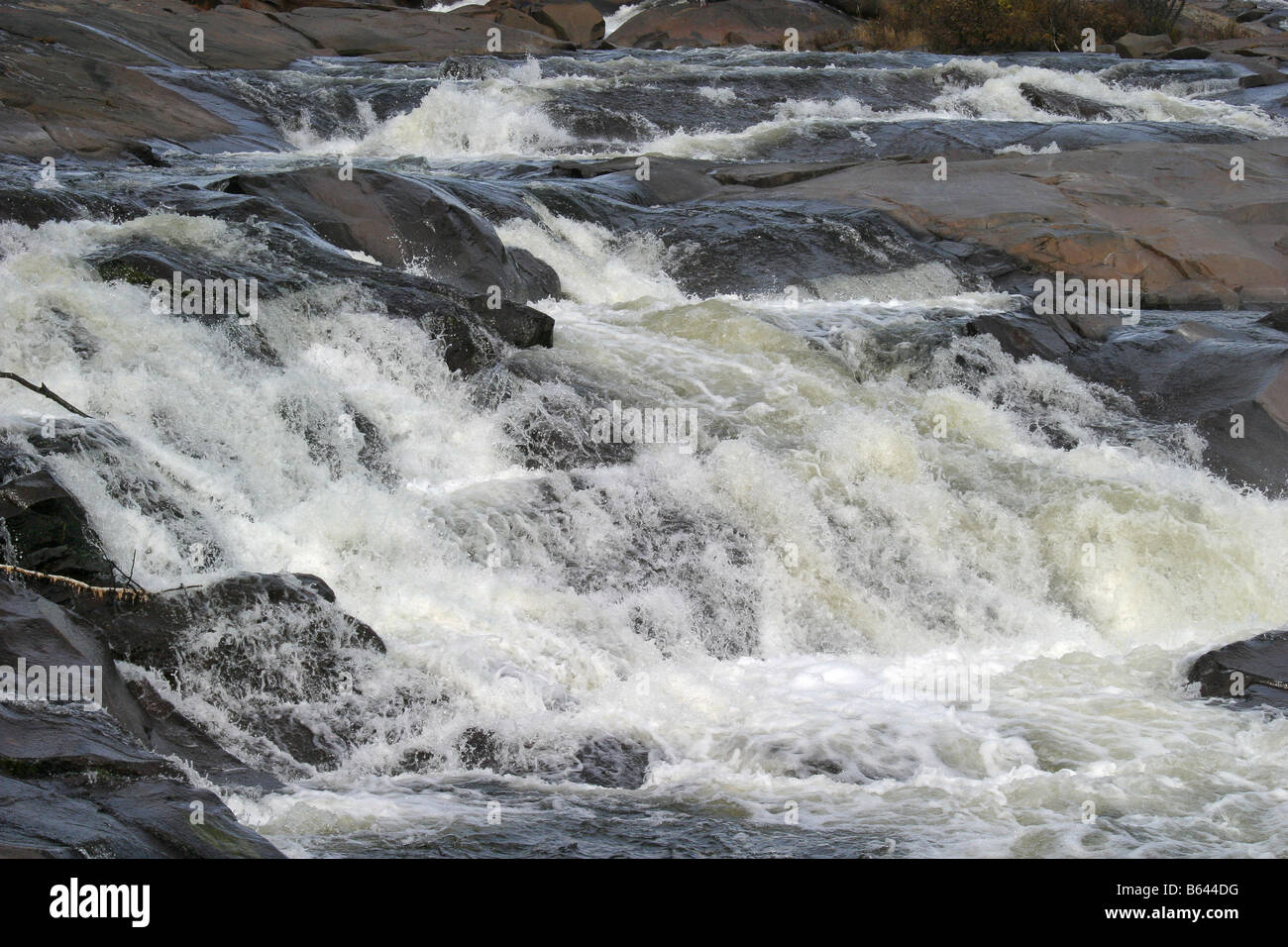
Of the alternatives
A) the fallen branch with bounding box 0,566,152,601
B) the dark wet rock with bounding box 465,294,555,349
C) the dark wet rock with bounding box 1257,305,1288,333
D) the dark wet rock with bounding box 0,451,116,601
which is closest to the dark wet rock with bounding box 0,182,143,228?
the dark wet rock with bounding box 465,294,555,349

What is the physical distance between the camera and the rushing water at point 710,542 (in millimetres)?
5750

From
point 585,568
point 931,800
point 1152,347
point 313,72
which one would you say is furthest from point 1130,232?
point 313,72

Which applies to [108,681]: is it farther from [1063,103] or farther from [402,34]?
[402,34]

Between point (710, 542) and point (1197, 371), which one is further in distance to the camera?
point (1197, 371)

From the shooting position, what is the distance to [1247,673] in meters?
7.12

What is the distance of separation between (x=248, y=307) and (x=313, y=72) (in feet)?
40.3

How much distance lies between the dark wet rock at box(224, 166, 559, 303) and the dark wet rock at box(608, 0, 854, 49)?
58.1ft

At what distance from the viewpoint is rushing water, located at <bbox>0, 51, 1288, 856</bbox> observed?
5.75m

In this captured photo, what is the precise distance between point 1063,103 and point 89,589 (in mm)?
17945

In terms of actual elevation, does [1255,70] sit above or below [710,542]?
above

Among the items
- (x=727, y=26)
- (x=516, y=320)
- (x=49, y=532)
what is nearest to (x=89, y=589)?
(x=49, y=532)

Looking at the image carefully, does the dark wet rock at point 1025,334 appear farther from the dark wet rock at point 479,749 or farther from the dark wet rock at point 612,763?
the dark wet rock at point 479,749

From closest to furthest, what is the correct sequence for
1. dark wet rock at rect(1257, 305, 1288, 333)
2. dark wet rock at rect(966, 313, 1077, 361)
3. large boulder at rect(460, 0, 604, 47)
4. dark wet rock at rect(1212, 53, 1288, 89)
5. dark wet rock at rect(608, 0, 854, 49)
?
dark wet rock at rect(966, 313, 1077, 361) < dark wet rock at rect(1257, 305, 1288, 333) < dark wet rock at rect(1212, 53, 1288, 89) < large boulder at rect(460, 0, 604, 47) < dark wet rock at rect(608, 0, 854, 49)

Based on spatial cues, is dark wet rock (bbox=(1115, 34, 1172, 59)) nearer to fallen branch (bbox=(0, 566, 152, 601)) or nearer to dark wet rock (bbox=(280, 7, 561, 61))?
dark wet rock (bbox=(280, 7, 561, 61))
